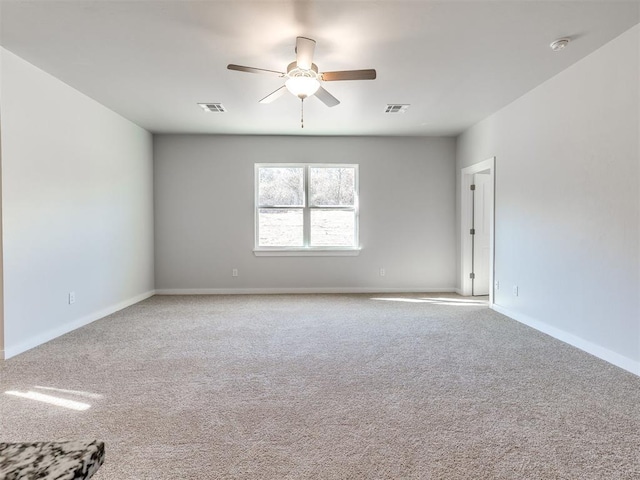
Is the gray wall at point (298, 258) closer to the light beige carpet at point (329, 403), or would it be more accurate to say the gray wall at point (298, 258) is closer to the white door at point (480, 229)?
the white door at point (480, 229)

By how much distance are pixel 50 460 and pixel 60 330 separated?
3919 mm

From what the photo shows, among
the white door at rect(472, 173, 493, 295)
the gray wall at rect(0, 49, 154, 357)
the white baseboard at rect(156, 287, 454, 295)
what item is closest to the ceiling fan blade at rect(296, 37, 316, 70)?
the gray wall at rect(0, 49, 154, 357)

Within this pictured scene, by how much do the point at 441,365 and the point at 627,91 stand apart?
102 inches

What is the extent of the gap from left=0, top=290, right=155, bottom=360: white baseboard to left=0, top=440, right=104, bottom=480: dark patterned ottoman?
3.39 m

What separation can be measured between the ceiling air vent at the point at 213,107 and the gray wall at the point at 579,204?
3577 mm

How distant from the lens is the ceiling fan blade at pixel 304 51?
8.05ft

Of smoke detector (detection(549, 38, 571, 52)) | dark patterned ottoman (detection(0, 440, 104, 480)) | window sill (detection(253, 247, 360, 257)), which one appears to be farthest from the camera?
window sill (detection(253, 247, 360, 257))

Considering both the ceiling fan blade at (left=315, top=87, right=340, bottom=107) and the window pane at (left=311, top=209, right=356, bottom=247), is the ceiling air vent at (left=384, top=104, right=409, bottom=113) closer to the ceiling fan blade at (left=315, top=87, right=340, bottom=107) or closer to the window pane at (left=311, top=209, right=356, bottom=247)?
the ceiling fan blade at (left=315, top=87, right=340, bottom=107)

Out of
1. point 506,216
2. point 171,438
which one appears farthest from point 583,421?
point 506,216

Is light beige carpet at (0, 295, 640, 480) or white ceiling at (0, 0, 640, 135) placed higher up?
white ceiling at (0, 0, 640, 135)

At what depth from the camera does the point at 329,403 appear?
6.95 feet

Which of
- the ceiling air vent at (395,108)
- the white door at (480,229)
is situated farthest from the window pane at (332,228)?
the white door at (480,229)

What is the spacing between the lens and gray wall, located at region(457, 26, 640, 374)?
265 cm

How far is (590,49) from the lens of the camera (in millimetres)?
2873
